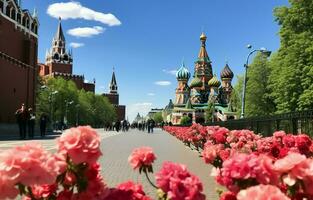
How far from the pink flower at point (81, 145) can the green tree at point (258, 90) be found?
49.3 m

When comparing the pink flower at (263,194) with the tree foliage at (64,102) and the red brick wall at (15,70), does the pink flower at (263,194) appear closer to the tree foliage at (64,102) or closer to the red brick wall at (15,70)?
the red brick wall at (15,70)

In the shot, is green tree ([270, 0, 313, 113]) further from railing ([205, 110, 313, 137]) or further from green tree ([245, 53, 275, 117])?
railing ([205, 110, 313, 137])

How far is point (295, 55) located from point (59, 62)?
113m

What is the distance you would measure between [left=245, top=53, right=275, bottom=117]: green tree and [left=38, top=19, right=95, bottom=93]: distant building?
91.2m

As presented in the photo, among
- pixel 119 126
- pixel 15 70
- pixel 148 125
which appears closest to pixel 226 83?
pixel 119 126

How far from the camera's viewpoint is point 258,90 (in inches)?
2099

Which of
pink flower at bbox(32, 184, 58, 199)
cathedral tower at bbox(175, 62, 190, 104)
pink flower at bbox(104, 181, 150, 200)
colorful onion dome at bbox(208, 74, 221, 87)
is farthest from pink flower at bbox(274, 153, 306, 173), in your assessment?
cathedral tower at bbox(175, 62, 190, 104)

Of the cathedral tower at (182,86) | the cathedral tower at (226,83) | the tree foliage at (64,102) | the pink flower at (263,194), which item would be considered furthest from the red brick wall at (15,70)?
the cathedral tower at (182,86)

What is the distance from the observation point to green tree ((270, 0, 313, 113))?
3406 cm

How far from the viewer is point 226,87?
15162 centimetres

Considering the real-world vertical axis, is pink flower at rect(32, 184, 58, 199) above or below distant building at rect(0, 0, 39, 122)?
below

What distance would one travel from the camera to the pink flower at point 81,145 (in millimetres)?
3141

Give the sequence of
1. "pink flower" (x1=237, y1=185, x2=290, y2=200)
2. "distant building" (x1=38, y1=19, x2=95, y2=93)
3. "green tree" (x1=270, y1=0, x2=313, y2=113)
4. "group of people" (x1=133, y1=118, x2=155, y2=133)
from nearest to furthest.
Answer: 1. "pink flower" (x1=237, y1=185, x2=290, y2=200)
2. "green tree" (x1=270, y1=0, x2=313, y2=113)
3. "group of people" (x1=133, y1=118, x2=155, y2=133)
4. "distant building" (x1=38, y1=19, x2=95, y2=93)

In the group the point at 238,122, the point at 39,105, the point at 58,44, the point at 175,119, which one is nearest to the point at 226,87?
the point at 175,119
